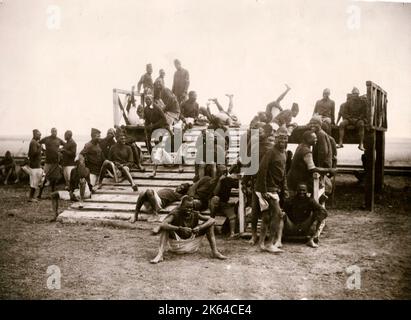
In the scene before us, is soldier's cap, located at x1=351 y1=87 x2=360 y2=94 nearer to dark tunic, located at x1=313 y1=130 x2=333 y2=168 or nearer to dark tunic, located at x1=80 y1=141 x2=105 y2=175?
dark tunic, located at x1=313 y1=130 x2=333 y2=168

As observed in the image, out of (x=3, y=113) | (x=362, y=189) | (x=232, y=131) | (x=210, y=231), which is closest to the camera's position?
(x=210, y=231)

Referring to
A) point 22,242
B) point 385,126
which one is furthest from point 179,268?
point 385,126

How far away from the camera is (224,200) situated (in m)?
8.63

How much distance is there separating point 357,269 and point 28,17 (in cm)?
622

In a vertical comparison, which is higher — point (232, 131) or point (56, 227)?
point (232, 131)

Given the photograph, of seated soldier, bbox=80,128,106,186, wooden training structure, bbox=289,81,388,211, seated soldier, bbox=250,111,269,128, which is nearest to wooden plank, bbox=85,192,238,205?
seated soldier, bbox=80,128,106,186

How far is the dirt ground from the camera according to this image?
584 centimetres

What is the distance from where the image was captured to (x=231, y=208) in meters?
8.52

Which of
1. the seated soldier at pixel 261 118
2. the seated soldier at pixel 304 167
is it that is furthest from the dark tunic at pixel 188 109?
the seated soldier at pixel 304 167

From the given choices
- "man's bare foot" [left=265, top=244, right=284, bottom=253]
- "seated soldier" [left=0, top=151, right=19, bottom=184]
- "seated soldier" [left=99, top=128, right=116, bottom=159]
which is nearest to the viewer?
"man's bare foot" [left=265, top=244, right=284, bottom=253]

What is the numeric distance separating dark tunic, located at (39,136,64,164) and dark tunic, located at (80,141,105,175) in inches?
63.0

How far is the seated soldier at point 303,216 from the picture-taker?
770cm
